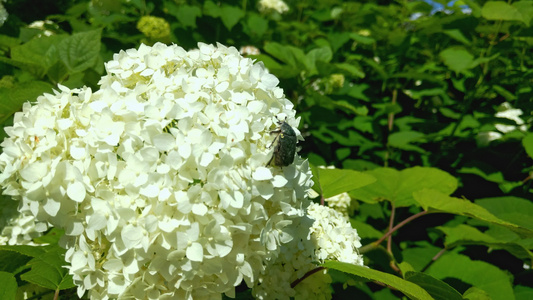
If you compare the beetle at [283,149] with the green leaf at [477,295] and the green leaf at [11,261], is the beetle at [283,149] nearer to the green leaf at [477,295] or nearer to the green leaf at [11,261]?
the green leaf at [477,295]

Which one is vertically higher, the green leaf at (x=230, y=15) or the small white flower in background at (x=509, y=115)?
the green leaf at (x=230, y=15)

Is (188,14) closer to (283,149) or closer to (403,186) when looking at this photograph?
(403,186)

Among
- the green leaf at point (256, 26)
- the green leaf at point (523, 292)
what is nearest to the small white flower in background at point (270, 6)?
the green leaf at point (256, 26)

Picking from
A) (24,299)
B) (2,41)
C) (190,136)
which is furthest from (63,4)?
(190,136)

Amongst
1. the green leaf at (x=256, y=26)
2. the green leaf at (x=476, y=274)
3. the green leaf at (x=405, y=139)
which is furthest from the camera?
the green leaf at (x=256, y=26)

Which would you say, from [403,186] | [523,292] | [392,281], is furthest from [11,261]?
[523,292]

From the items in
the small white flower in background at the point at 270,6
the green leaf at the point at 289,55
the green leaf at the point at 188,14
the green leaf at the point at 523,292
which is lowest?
the small white flower in background at the point at 270,6

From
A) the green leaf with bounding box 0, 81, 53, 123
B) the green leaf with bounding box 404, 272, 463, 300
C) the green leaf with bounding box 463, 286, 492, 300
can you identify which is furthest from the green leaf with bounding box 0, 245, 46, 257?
the green leaf with bounding box 463, 286, 492, 300
